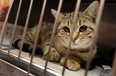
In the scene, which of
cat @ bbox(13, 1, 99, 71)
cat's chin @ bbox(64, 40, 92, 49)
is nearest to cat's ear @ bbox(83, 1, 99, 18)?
cat @ bbox(13, 1, 99, 71)

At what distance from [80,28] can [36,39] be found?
0.71ft

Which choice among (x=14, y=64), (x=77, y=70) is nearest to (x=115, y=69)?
(x=77, y=70)

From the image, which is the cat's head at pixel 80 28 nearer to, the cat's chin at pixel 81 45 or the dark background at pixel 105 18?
the cat's chin at pixel 81 45

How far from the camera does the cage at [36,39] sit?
25.3 inches

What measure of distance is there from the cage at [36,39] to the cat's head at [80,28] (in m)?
0.06

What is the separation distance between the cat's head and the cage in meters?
0.06

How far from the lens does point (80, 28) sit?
0.82 metres

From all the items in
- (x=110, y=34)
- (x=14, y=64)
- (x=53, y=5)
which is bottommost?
(x=14, y=64)

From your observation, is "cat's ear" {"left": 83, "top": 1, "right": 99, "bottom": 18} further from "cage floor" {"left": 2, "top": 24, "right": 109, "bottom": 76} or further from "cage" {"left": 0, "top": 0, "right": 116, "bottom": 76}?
"cage floor" {"left": 2, "top": 24, "right": 109, "bottom": 76}

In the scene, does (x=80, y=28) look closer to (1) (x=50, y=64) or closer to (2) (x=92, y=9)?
(2) (x=92, y=9)

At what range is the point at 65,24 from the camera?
0.87m

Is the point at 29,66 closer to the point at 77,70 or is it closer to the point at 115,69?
the point at 77,70

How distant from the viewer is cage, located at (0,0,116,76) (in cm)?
64

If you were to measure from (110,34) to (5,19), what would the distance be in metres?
0.54
